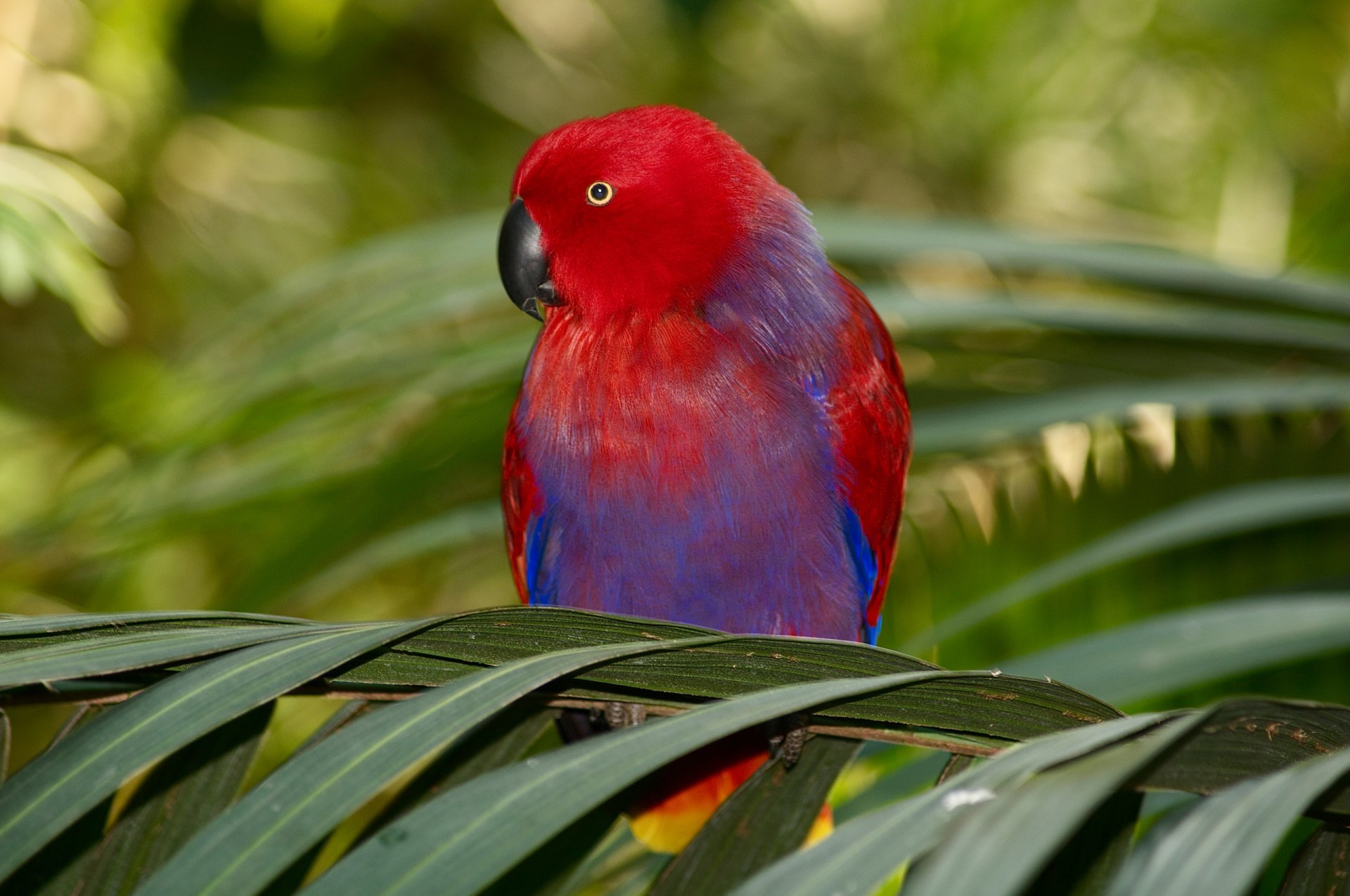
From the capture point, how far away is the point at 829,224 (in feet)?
4.67

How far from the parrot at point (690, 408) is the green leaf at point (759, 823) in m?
0.33

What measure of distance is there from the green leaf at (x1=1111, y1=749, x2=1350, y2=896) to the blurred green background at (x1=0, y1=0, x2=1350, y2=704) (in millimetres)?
441

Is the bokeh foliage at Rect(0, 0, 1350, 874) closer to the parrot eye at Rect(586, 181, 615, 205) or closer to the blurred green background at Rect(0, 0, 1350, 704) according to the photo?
the blurred green background at Rect(0, 0, 1350, 704)

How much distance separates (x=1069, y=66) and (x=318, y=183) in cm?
228

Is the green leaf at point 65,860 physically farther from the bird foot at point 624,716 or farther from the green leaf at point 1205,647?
the green leaf at point 1205,647

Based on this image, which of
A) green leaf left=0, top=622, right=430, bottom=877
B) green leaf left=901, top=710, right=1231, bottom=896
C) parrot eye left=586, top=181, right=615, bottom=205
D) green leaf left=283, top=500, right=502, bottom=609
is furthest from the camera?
green leaf left=283, top=500, right=502, bottom=609

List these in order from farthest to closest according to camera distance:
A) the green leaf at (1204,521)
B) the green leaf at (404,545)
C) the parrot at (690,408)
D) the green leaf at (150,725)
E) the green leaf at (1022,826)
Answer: the green leaf at (404,545) < the parrot at (690,408) < the green leaf at (1204,521) < the green leaf at (150,725) < the green leaf at (1022,826)

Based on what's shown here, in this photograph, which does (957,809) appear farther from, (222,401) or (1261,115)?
(1261,115)

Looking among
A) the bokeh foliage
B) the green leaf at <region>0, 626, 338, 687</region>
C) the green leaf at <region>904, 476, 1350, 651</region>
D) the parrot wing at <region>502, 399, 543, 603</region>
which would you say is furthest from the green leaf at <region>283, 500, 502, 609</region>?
the green leaf at <region>0, 626, 338, 687</region>

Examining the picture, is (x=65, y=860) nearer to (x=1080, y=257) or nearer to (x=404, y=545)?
(x=404, y=545)

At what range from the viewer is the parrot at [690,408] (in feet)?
3.63

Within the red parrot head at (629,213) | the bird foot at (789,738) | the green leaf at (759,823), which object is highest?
the red parrot head at (629,213)

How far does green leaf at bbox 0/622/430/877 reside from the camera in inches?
19.7

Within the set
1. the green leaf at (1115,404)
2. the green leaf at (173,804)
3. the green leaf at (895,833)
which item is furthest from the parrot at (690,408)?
the green leaf at (895,833)
